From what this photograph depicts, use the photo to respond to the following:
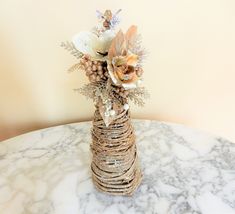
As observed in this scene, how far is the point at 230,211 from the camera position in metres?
0.75

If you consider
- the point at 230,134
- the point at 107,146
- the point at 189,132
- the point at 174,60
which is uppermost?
the point at 174,60

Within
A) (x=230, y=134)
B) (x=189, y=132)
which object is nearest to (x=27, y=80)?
(x=189, y=132)

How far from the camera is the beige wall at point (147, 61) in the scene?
0.91 metres

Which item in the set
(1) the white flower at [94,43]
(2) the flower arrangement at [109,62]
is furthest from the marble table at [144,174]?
(1) the white flower at [94,43]

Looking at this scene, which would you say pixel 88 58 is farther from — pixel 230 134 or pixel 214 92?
pixel 230 134

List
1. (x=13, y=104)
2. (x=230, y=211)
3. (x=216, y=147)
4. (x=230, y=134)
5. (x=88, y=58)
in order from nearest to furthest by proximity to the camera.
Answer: (x=88, y=58), (x=230, y=211), (x=216, y=147), (x=13, y=104), (x=230, y=134)

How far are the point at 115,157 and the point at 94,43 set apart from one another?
276 mm

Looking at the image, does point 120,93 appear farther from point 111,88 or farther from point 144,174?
point 144,174

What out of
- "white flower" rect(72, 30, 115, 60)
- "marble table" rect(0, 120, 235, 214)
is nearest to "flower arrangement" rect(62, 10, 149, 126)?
"white flower" rect(72, 30, 115, 60)

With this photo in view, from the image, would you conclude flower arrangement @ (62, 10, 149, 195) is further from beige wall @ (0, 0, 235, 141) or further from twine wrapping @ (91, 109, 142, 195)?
beige wall @ (0, 0, 235, 141)

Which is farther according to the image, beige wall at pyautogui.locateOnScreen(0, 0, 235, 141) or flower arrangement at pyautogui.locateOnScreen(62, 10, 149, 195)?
beige wall at pyautogui.locateOnScreen(0, 0, 235, 141)

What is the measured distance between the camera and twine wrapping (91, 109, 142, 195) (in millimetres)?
713

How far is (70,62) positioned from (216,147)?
533 mm

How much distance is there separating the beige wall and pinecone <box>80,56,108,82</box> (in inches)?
12.7
